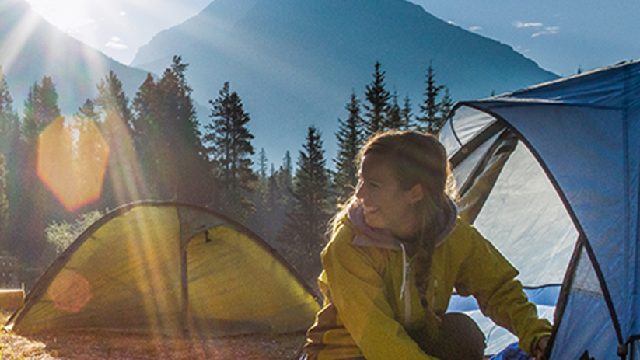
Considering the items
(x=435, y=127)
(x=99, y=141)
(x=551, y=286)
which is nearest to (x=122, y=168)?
(x=99, y=141)

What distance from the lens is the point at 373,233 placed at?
107 inches

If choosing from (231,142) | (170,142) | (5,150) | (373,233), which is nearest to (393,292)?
(373,233)

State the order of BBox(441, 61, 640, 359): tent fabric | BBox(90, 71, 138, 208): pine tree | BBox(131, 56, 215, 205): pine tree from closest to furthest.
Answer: BBox(441, 61, 640, 359): tent fabric → BBox(131, 56, 215, 205): pine tree → BBox(90, 71, 138, 208): pine tree

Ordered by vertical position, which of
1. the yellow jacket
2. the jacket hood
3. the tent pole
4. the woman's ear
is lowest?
the tent pole

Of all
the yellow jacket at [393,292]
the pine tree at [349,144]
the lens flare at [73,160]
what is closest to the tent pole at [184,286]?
the yellow jacket at [393,292]

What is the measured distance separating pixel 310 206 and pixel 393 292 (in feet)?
111

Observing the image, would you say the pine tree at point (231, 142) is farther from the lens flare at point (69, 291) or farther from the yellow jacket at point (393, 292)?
the yellow jacket at point (393, 292)

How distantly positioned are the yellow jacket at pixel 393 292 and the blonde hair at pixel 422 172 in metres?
0.08

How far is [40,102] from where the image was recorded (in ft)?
149

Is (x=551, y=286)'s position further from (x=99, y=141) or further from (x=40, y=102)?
(x=40, y=102)

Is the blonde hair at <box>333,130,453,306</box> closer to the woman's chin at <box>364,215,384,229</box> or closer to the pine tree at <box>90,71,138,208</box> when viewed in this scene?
the woman's chin at <box>364,215,384,229</box>

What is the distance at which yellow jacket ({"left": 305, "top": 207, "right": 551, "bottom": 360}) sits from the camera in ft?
8.27

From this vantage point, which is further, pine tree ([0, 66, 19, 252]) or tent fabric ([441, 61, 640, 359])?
pine tree ([0, 66, 19, 252])

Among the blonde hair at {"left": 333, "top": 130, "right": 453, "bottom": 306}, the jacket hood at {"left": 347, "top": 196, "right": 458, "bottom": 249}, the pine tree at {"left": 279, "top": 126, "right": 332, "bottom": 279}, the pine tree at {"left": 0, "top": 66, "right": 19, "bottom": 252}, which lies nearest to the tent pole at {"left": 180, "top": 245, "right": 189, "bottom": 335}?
the blonde hair at {"left": 333, "top": 130, "right": 453, "bottom": 306}
